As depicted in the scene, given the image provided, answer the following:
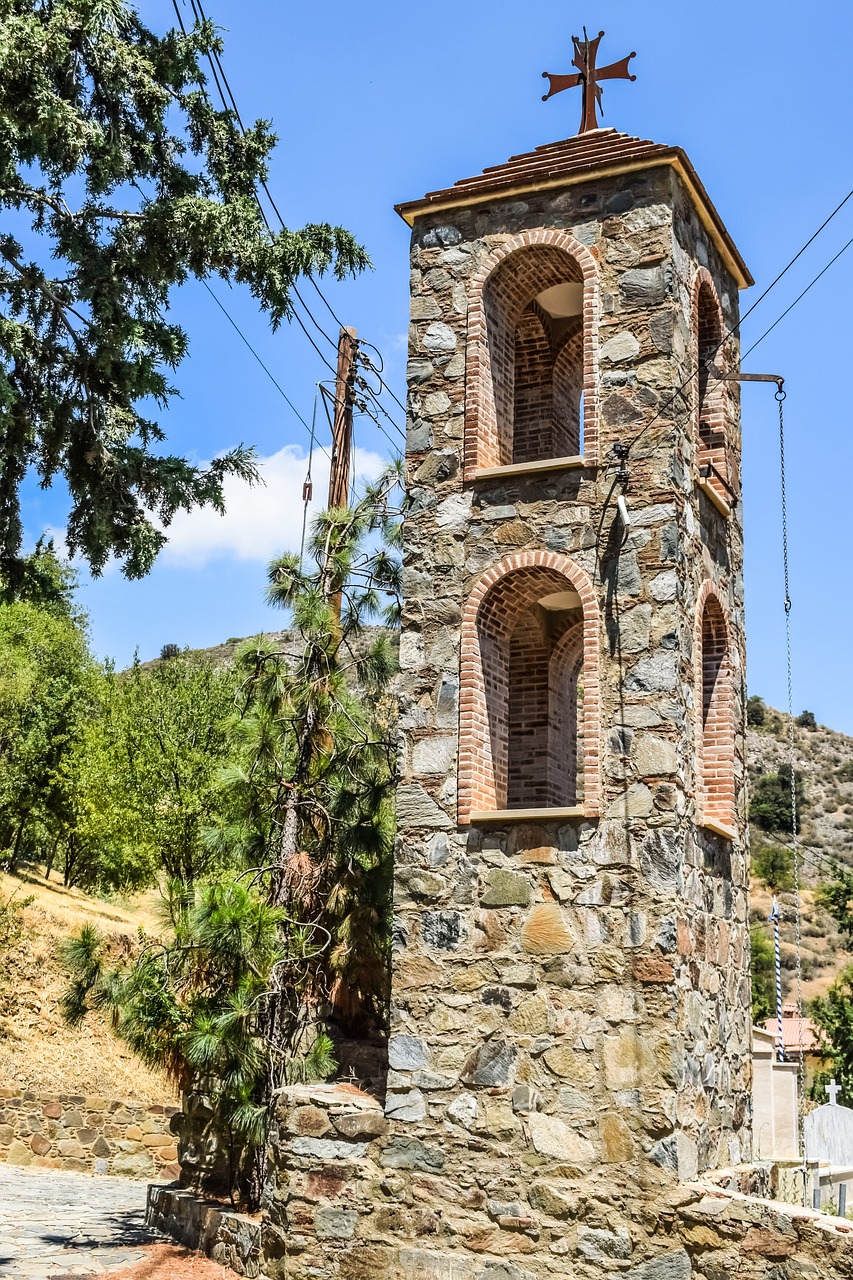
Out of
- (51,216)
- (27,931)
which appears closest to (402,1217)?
(51,216)

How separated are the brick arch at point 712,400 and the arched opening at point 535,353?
108cm

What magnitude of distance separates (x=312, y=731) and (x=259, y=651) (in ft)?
3.21

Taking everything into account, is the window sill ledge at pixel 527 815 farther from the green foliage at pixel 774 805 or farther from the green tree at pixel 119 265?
the green foliage at pixel 774 805

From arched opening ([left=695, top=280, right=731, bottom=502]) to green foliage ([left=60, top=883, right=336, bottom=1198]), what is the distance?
5249mm

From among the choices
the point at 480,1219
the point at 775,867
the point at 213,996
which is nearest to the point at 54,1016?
the point at 213,996

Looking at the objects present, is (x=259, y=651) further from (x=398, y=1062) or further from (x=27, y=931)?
(x=27, y=931)

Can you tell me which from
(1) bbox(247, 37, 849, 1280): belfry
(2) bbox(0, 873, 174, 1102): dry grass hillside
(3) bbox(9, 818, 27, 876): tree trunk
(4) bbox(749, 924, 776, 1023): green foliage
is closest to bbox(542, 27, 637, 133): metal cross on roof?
(1) bbox(247, 37, 849, 1280): belfry

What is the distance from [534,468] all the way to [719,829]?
315 centimetres

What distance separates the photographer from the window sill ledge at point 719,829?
9.57 m

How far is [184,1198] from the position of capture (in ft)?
38.2

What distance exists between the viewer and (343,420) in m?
13.7

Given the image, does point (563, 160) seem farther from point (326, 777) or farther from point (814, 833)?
point (814, 833)

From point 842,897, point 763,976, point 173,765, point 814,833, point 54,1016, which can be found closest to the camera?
point 54,1016

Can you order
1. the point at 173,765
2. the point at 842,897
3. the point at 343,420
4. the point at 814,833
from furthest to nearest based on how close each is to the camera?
the point at 814,833
the point at 842,897
the point at 173,765
the point at 343,420
